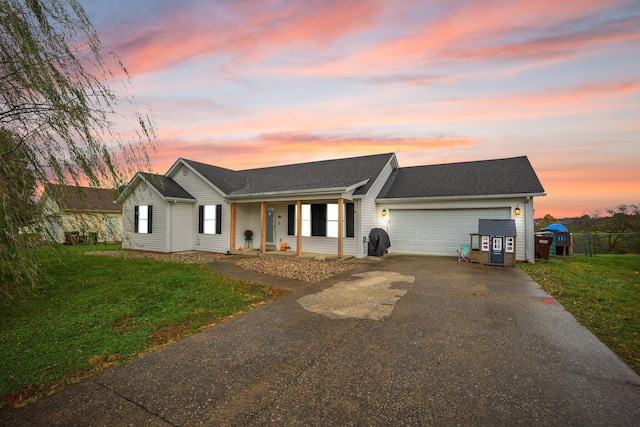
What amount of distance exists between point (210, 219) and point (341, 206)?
24.4 ft

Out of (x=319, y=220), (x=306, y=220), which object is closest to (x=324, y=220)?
(x=319, y=220)

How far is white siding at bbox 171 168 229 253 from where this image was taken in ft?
46.1

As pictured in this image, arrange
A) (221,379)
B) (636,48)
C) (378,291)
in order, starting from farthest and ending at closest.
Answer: (636,48) → (378,291) → (221,379)

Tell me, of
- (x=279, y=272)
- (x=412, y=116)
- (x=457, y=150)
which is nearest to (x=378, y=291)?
(x=279, y=272)

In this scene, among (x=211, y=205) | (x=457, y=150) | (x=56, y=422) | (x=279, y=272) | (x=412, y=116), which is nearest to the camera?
(x=56, y=422)

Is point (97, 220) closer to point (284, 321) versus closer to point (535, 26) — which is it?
point (284, 321)

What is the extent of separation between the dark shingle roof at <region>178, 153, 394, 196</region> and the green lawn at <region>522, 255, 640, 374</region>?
7.09 metres

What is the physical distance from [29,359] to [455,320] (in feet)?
Answer: 19.8

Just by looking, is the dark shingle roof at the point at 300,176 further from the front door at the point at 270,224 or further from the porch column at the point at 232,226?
the front door at the point at 270,224

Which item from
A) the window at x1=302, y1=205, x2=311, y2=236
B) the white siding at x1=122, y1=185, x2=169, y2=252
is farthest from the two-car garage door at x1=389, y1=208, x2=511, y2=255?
the white siding at x1=122, y1=185, x2=169, y2=252

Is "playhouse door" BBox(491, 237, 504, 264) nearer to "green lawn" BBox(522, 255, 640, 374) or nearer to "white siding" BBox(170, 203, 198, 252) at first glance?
"green lawn" BBox(522, 255, 640, 374)

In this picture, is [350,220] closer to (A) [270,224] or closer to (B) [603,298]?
(A) [270,224]

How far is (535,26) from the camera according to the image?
762 centimetres

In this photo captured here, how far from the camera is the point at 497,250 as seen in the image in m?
10.3
